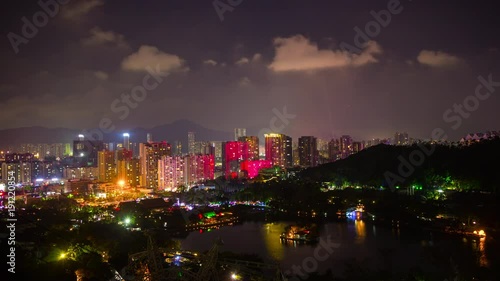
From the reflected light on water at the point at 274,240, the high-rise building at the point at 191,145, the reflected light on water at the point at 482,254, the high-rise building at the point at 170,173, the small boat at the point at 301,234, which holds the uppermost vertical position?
the high-rise building at the point at 191,145

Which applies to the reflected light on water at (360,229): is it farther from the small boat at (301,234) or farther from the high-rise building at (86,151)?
the high-rise building at (86,151)

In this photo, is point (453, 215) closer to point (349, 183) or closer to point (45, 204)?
point (349, 183)

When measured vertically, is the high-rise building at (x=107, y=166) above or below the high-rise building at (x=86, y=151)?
below

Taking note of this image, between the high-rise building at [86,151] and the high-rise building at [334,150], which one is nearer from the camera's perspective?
the high-rise building at [86,151]

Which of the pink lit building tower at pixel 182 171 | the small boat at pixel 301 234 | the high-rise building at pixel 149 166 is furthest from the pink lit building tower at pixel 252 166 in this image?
the small boat at pixel 301 234

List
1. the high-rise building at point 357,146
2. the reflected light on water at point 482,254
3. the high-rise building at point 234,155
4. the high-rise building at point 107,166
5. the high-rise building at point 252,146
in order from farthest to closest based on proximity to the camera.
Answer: the high-rise building at point 252,146, the high-rise building at point 357,146, the high-rise building at point 234,155, the high-rise building at point 107,166, the reflected light on water at point 482,254

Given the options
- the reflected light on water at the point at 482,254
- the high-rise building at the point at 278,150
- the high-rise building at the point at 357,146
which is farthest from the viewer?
the high-rise building at the point at 357,146

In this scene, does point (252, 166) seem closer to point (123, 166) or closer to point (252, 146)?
point (252, 146)
